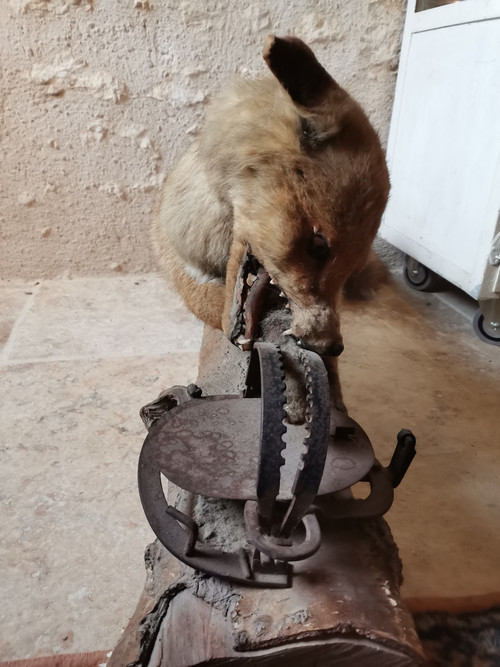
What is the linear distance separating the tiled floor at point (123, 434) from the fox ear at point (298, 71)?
120 cm

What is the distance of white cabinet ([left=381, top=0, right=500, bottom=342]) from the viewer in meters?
2.32

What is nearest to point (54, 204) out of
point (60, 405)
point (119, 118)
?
point (119, 118)

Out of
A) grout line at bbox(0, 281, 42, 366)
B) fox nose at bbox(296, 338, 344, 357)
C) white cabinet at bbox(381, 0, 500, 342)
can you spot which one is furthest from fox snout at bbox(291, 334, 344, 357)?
grout line at bbox(0, 281, 42, 366)

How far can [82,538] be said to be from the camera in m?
1.49

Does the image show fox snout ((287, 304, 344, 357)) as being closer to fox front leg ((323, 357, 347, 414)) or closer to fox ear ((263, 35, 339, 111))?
fox front leg ((323, 357, 347, 414))

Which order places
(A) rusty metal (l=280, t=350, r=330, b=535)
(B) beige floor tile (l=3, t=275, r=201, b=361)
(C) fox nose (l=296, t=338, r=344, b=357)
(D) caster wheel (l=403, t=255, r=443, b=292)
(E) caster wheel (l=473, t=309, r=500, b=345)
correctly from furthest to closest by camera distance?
(D) caster wheel (l=403, t=255, r=443, b=292) → (E) caster wheel (l=473, t=309, r=500, b=345) → (B) beige floor tile (l=3, t=275, r=201, b=361) → (C) fox nose (l=296, t=338, r=344, b=357) → (A) rusty metal (l=280, t=350, r=330, b=535)

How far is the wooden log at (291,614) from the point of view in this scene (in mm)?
724

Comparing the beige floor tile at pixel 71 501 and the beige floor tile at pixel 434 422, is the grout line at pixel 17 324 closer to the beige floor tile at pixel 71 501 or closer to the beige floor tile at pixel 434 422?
the beige floor tile at pixel 71 501

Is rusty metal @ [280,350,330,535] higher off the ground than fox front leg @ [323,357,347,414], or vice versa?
rusty metal @ [280,350,330,535]

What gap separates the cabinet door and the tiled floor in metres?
0.44

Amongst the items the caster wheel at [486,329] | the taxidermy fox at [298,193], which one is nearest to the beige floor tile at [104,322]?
the taxidermy fox at [298,193]

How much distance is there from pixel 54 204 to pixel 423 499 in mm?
2588

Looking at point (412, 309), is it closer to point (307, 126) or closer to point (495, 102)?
point (495, 102)

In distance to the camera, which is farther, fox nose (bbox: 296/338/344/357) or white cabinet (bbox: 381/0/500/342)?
white cabinet (bbox: 381/0/500/342)
